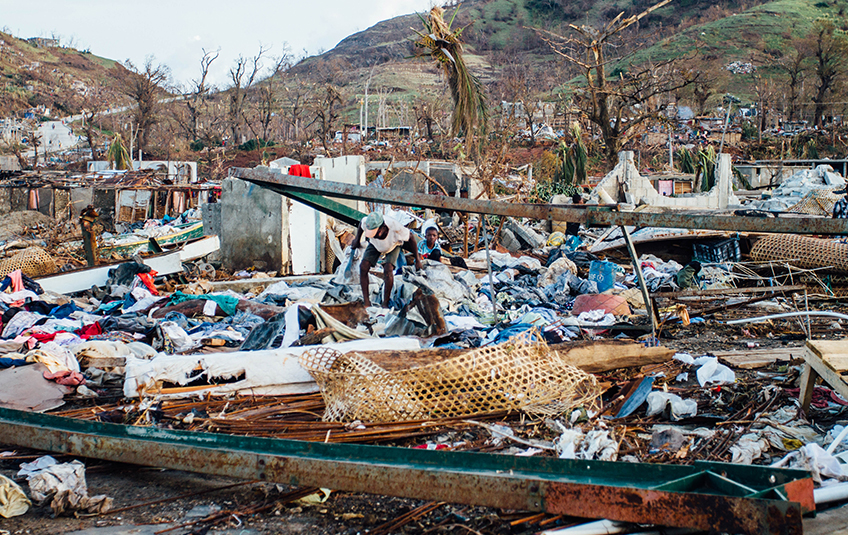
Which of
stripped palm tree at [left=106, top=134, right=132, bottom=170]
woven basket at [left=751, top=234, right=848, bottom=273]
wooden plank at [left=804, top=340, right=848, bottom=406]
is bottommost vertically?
wooden plank at [left=804, top=340, right=848, bottom=406]

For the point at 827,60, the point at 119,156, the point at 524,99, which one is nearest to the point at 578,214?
the point at 119,156

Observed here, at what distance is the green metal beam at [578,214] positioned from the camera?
11.0 ft

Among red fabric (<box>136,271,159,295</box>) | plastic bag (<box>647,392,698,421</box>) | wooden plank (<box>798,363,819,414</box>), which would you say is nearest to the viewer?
wooden plank (<box>798,363,819,414</box>)

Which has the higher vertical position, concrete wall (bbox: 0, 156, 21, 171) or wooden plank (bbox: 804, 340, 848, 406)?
concrete wall (bbox: 0, 156, 21, 171)

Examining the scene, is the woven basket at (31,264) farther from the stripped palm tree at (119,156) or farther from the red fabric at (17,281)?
the stripped palm tree at (119,156)

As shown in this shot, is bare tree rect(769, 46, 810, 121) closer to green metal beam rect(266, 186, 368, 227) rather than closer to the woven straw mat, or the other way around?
green metal beam rect(266, 186, 368, 227)

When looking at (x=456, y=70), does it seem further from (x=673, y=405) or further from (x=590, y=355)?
(x=673, y=405)

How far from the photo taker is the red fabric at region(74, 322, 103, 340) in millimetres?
6072

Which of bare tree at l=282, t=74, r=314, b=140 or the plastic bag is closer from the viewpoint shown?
the plastic bag

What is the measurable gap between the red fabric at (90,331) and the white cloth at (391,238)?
9.61 feet

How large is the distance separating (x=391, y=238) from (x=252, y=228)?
4.23 metres

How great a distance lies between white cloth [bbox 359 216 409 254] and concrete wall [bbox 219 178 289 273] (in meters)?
3.66

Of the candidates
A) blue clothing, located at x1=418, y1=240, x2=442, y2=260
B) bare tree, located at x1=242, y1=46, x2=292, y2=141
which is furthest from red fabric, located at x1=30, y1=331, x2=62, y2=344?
bare tree, located at x1=242, y1=46, x2=292, y2=141

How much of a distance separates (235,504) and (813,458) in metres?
2.52
